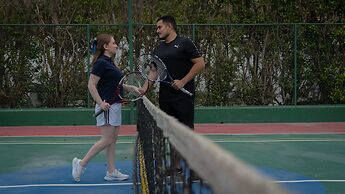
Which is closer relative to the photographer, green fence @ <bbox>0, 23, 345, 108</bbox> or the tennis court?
the tennis court

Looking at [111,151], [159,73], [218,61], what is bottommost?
[111,151]

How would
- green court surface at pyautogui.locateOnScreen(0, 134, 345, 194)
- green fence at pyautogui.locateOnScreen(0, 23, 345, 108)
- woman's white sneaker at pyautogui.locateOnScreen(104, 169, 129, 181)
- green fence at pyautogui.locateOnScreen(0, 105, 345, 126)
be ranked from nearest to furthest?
woman's white sneaker at pyautogui.locateOnScreen(104, 169, 129, 181) < green court surface at pyautogui.locateOnScreen(0, 134, 345, 194) < green fence at pyautogui.locateOnScreen(0, 105, 345, 126) < green fence at pyautogui.locateOnScreen(0, 23, 345, 108)

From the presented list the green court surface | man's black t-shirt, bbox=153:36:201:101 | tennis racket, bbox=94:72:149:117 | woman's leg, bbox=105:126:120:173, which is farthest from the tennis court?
man's black t-shirt, bbox=153:36:201:101

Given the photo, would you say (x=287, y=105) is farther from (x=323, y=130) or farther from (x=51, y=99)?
(x=51, y=99)

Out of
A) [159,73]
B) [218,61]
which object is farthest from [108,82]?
[218,61]

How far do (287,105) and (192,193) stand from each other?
35.9ft

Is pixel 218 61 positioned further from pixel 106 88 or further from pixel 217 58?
pixel 106 88

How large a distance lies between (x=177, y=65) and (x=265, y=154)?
9.46 feet

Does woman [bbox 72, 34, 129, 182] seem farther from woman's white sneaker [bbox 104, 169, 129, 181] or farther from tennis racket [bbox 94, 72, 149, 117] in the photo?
woman's white sneaker [bbox 104, 169, 129, 181]

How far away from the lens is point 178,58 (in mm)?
5773

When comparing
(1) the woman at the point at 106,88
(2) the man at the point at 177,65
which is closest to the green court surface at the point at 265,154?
(1) the woman at the point at 106,88

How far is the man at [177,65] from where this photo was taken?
18.8 feet

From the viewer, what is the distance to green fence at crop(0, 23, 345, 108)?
12664 millimetres

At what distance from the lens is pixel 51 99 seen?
1280 centimetres
